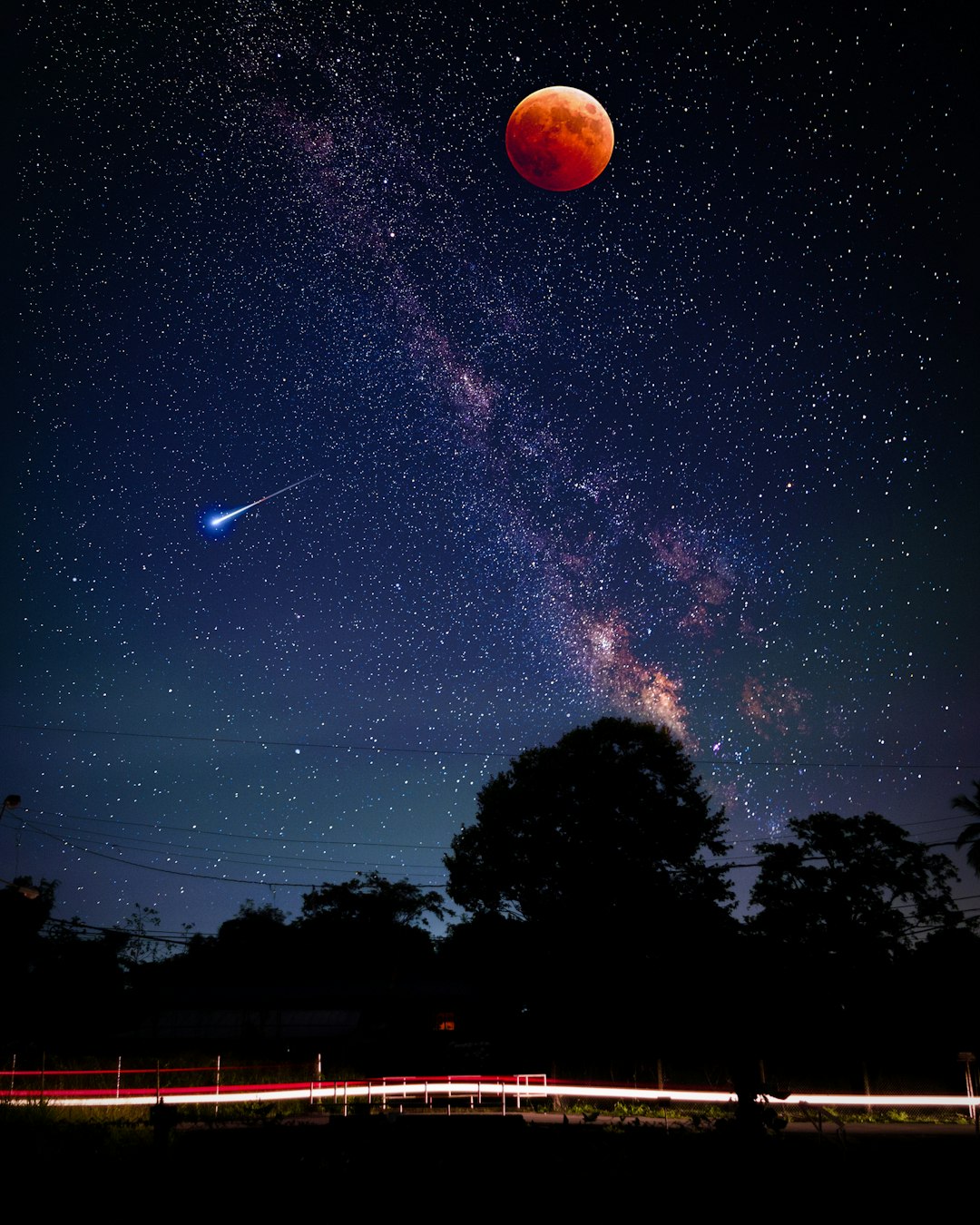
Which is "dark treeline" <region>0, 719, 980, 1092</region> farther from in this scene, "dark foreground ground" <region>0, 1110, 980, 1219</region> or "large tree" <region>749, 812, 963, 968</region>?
"dark foreground ground" <region>0, 1110, 980, 1219</region>

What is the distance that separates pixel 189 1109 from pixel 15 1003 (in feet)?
117

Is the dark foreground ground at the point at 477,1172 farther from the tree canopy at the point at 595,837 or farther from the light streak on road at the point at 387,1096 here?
the tree canopy at the point at 595,837

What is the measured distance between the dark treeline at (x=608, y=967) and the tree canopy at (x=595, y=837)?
84mm

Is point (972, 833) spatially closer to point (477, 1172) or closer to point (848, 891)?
point (848, 891)

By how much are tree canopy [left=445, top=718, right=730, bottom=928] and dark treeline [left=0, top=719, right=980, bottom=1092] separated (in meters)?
0.08

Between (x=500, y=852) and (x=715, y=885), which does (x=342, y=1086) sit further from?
(x=715, y=885)

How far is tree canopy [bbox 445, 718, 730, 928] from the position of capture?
35438 mm

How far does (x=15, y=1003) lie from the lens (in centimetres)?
4669

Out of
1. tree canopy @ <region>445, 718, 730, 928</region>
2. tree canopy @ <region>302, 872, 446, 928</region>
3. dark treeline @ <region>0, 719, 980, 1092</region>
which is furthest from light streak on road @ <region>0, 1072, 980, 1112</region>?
tree canopy @ <region>302, 872, 446, 928</region>

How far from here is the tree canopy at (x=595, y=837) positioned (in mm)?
35438

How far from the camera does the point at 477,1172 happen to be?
5609mm

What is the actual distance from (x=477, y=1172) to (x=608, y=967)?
29767mm

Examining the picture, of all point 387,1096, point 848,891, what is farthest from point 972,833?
point 387,1096

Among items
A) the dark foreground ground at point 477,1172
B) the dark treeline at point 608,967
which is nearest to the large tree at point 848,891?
the dark treeline at point 608,967
